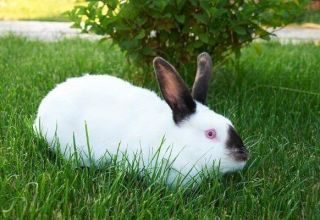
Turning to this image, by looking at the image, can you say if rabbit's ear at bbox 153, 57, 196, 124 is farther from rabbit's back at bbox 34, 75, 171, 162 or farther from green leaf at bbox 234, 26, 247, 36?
green leaf at bbox 234, 26, 247, 36

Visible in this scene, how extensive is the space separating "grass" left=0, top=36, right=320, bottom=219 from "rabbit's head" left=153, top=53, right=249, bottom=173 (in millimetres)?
103

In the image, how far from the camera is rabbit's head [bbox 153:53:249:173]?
2342 mm

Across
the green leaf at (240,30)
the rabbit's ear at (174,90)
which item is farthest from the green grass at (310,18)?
the rabbit's ear at (174,90)

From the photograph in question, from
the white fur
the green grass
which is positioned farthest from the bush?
the green grass

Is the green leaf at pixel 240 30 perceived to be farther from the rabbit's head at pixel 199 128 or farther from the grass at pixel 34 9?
the grass at pixel 34 9

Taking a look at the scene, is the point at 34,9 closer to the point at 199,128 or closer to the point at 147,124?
the point at 147,124

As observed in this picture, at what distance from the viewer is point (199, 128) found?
2404mm

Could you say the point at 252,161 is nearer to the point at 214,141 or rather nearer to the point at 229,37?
the point at 214,141

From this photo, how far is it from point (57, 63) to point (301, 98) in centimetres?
198

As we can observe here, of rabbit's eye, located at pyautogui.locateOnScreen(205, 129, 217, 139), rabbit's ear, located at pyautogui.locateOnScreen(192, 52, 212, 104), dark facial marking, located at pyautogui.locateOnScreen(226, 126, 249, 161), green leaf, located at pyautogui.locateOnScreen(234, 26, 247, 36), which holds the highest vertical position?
green leaf, located at pyautogui.locateOnScreen(234, 26, 247, 36)

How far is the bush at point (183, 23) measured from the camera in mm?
3711

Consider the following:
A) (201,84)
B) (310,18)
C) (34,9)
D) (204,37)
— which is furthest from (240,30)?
(34,9)

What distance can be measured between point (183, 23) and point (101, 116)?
1307mm

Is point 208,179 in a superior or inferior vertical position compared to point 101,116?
inferior
